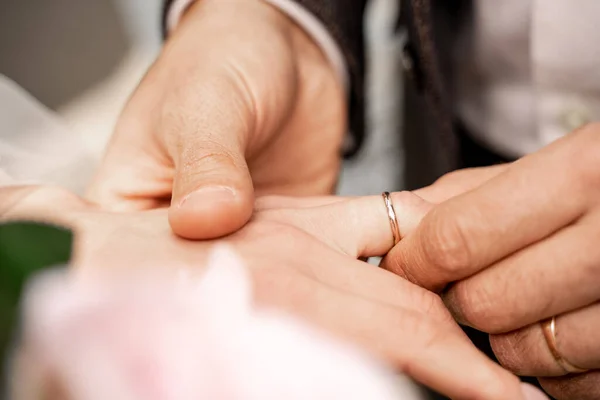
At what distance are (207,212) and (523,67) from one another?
34cm

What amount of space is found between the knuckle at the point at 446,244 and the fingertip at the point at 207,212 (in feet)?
0.37

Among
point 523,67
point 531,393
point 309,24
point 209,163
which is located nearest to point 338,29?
point 309,24

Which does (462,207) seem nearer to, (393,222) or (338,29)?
(393,222)

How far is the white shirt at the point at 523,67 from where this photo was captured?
45cm

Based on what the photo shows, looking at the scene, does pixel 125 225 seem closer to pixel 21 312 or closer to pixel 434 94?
pixel 21 312

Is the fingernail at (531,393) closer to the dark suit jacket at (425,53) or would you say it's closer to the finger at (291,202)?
the finger at (291,202)

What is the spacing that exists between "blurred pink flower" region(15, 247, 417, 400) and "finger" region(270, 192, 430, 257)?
10cm

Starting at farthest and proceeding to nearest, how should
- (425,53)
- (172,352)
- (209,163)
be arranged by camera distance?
(425,53) < (209,163) < (172,352)

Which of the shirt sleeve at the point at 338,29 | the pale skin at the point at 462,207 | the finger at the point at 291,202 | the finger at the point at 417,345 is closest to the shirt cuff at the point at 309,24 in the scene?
the shirt sleeve at the point at 338,29

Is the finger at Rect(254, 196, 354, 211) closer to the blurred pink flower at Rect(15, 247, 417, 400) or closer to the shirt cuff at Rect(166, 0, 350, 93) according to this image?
the blurred pink flower at Rect(15, 247, 417, 400)

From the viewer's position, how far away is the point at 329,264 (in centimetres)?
33

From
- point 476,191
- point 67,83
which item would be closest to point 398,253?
point 476,191

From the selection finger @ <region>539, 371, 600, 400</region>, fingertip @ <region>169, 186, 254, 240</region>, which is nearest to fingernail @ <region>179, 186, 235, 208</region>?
fingertip @ <region>169, 186, 254, 240</region>

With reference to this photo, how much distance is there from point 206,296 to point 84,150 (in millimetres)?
272
